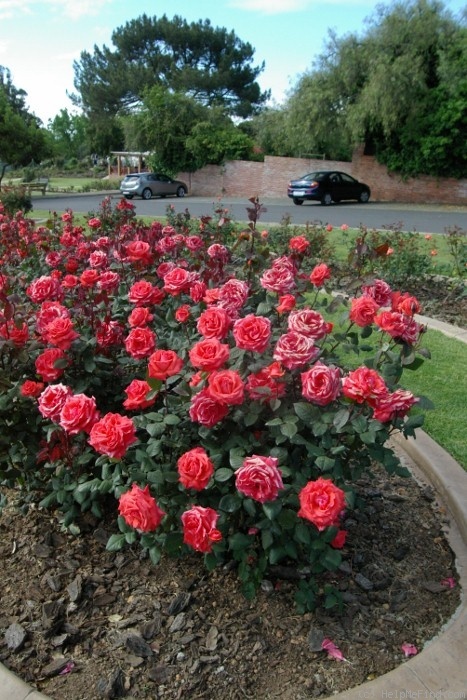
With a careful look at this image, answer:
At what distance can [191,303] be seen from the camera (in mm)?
3100

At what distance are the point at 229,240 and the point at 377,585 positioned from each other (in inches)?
245

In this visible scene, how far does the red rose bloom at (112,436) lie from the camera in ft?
5.71

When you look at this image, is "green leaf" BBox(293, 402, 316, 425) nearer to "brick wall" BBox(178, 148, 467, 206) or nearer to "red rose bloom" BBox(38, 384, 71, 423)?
"red rose bloom" BBox(38, 384, 71, 423)

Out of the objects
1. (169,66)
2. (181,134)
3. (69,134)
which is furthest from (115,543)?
(69,134)

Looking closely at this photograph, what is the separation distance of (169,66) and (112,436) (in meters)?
48.1

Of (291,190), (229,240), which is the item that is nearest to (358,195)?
(291,190)

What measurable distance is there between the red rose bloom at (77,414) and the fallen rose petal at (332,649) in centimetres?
107

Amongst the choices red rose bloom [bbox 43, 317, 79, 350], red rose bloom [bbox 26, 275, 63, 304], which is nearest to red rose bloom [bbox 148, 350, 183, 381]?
red rose bloom [bbox 43, 317, 79, 350]

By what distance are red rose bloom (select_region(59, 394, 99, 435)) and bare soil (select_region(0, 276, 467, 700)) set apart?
29.7 inches

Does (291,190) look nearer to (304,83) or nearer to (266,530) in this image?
(304,83)

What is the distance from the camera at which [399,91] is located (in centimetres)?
2306

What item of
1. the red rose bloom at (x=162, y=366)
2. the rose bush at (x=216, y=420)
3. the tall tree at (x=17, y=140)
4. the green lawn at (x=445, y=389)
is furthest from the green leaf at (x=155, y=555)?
the tall tree at (x=17, y=140)

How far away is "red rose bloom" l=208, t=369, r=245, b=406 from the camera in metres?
1.68

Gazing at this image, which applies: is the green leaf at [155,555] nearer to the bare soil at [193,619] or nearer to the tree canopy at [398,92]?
the bare soil at [193,619]
